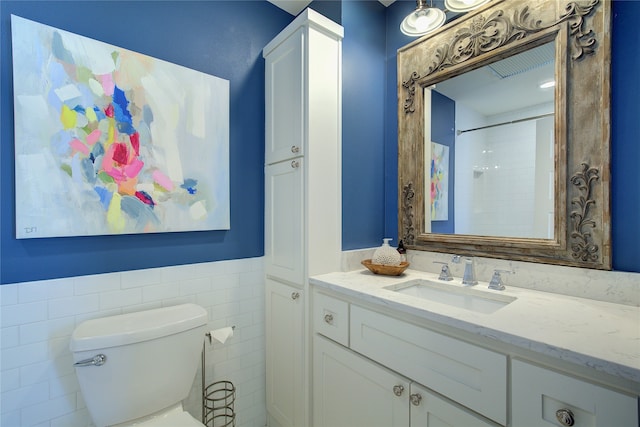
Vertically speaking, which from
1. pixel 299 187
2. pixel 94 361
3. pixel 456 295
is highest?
pixel 299 187

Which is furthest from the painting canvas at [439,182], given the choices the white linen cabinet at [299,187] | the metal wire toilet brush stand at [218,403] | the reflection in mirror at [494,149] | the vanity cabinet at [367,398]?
the metal wire toilet brush stand at [218,403]

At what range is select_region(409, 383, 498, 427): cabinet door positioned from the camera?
2.83 feet

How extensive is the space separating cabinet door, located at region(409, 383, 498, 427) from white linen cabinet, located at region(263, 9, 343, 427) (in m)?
0.59

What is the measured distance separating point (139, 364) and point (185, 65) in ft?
4.52

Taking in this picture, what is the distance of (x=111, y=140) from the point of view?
124 centimetres

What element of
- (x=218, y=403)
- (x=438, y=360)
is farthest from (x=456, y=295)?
(x=218, y=403)

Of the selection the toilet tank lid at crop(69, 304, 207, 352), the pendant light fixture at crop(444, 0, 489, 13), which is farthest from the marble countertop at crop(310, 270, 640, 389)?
→ the pendant light fixture at crop(444, 0, 489, 13)

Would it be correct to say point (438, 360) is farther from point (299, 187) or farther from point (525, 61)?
point (525, 61)

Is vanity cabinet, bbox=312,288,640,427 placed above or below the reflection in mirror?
below

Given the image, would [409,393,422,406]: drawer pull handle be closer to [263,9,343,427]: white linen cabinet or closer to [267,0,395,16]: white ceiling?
[263,9,343,427]: white linen cabinet

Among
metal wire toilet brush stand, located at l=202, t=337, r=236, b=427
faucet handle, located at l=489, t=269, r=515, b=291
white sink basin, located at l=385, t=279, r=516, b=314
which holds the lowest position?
metal wire toilet brush stand, located at l=202, t=337, r=236, b=427

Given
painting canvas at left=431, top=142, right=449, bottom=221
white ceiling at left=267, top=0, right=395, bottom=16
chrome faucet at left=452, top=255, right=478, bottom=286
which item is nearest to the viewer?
chrome faucet at left=452, top=255, right=478, bottom=286

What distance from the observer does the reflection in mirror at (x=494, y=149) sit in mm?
1198

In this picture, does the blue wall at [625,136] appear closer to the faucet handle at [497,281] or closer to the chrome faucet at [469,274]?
the faucet handle at [497,281]
